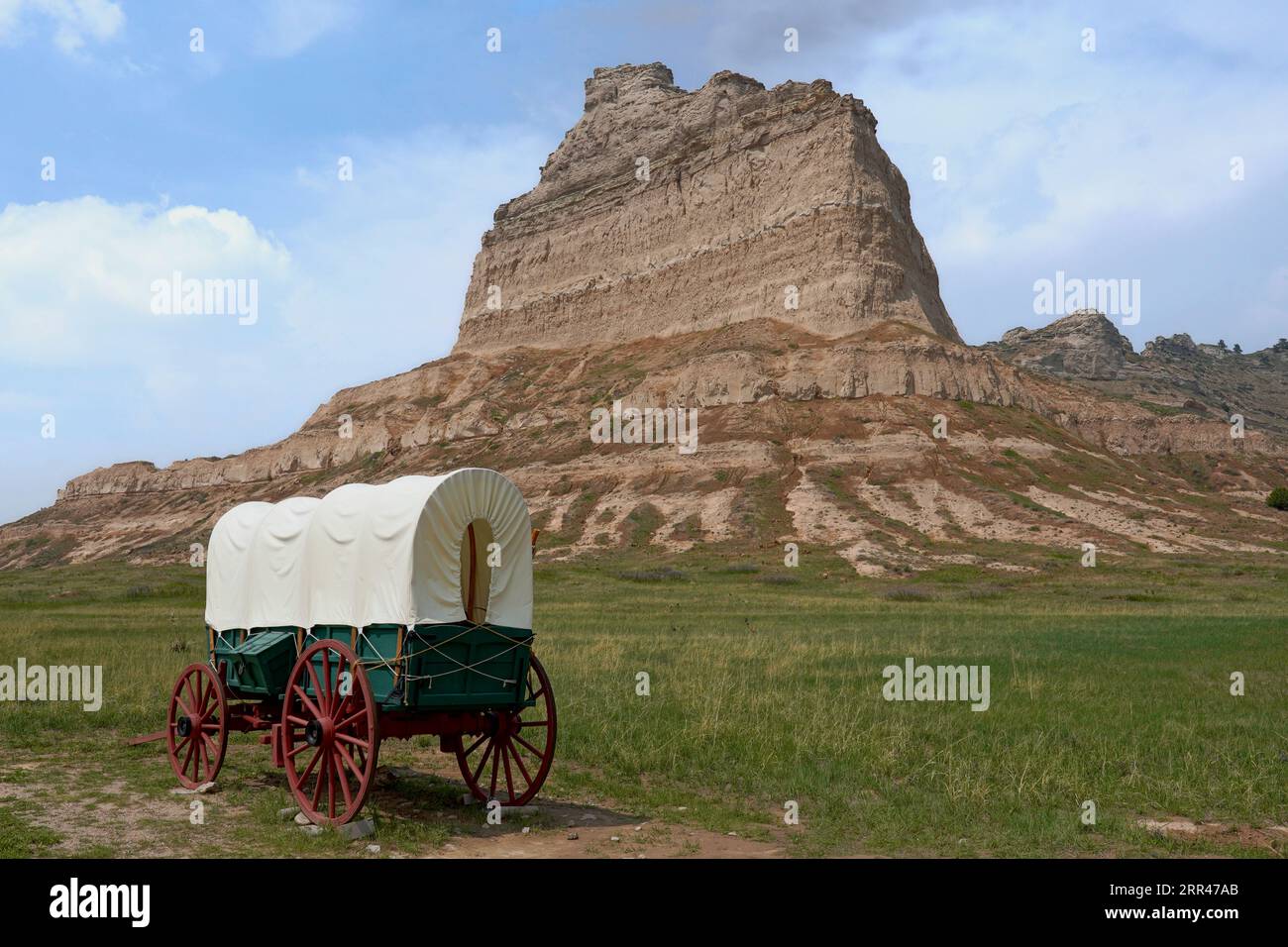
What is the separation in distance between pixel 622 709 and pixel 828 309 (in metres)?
78.9

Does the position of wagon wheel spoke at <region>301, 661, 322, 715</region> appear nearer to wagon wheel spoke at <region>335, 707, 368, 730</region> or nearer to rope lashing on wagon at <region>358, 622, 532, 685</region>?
wagon wheel spoke at <region>335, 707, 368, 730</region>

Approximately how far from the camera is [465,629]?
10.1 m

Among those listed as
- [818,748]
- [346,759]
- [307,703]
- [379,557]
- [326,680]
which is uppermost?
[379,557]

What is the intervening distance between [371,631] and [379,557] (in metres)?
0.79

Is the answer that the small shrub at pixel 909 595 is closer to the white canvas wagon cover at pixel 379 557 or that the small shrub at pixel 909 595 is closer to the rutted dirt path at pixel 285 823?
the rutted dirt path at pixel 285 823

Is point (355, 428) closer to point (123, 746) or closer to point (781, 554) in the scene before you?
point (781, 554)

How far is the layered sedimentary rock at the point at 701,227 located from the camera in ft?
305

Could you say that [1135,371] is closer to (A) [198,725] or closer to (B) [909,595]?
(B) [909,595]

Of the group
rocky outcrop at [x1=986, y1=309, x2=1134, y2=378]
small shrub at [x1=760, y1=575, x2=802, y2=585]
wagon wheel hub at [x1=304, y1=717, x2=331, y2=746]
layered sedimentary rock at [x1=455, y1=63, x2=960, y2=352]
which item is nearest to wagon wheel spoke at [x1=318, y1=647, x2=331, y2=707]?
wagon wheel hub at [x1=304, y1=717, x2=331, y2=746]

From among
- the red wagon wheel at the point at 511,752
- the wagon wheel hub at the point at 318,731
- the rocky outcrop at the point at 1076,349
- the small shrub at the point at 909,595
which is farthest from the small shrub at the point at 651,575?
the rocky outcrop at the point at 1076,349

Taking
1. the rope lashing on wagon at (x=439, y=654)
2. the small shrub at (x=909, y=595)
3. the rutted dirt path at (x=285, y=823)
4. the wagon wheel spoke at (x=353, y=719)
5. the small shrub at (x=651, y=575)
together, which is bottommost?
the small shrub at (x=909, y=595)

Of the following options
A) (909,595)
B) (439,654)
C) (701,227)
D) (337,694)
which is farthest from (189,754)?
(701,227)

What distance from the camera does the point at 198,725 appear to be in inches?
474

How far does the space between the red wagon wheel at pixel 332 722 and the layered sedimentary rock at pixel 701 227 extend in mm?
82717
